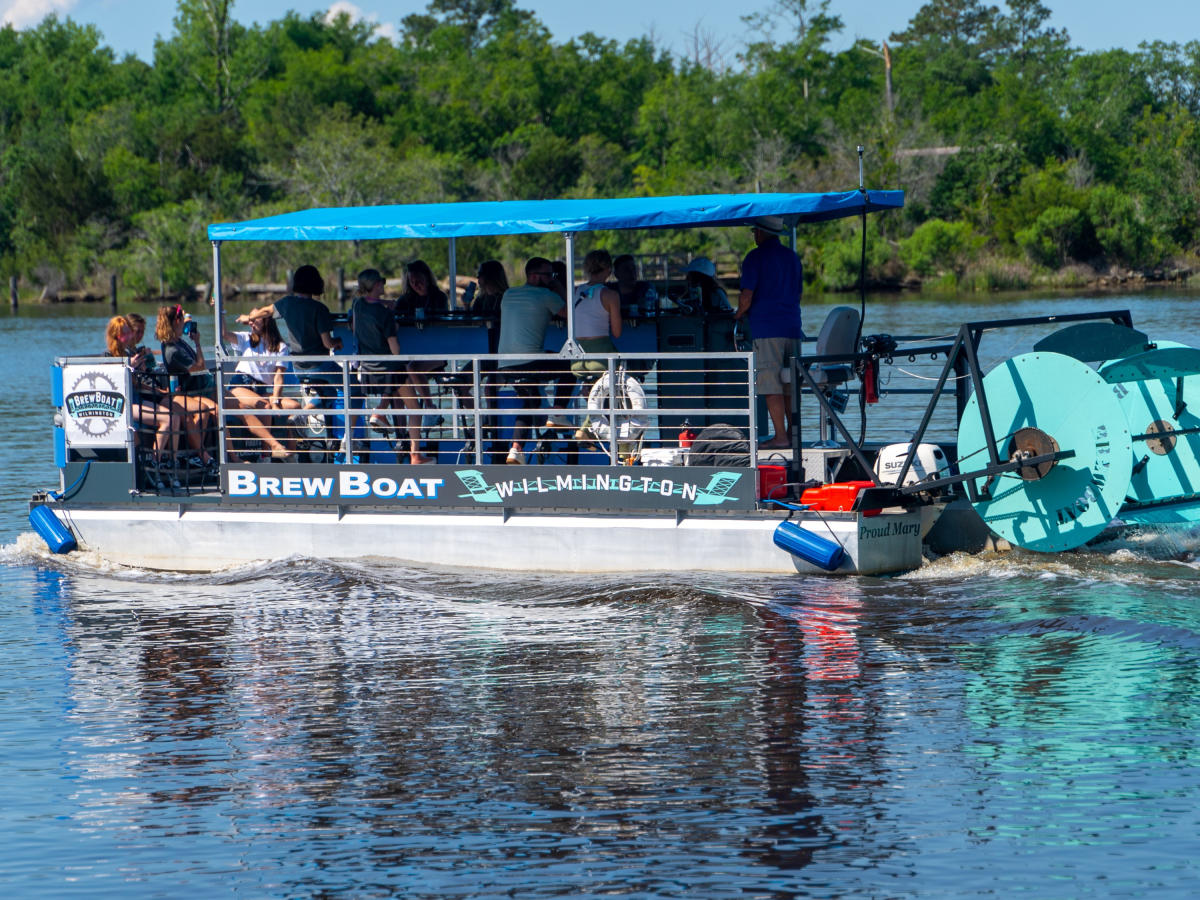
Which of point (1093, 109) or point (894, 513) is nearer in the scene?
point (894, 513)

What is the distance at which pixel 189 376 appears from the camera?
38.5 feet

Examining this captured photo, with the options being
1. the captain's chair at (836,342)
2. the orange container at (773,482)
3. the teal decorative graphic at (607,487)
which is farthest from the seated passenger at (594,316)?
the captain's chair at (836,342)

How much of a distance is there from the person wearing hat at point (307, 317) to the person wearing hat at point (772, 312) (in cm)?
302

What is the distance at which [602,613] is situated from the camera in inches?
394

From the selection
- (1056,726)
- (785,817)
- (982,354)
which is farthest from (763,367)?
(982,354)

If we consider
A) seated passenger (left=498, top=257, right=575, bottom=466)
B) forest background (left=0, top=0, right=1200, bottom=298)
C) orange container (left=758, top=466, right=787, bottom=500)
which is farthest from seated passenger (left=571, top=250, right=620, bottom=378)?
forest background (left=0, top=0, right=1200, bottom=298)

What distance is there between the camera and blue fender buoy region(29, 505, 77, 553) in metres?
11.9

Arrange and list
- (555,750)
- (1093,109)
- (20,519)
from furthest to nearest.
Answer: (1093,109)
(20,519)
(555,750)

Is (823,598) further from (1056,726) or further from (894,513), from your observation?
(1056,726)

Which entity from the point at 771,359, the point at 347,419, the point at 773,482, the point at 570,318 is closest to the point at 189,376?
the point at 347,419

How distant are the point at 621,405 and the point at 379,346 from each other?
1.87 metres

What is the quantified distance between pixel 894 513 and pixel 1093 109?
237 ft

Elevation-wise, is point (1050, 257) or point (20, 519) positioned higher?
point (1050, 257)

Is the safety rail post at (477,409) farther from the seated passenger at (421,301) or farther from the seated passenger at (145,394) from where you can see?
the seated passenger at (145,394)
